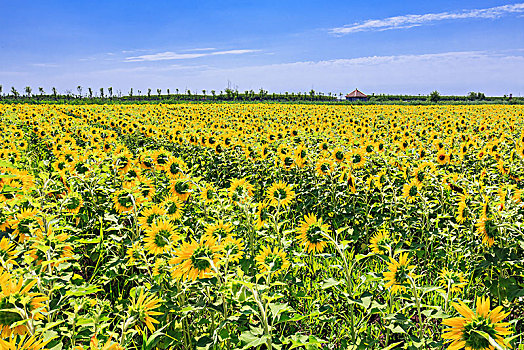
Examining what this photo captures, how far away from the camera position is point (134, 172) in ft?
13.4

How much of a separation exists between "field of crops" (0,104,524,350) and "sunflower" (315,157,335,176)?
0.06m

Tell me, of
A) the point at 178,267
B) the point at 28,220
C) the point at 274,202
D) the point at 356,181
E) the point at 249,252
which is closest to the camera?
the point at 178,267

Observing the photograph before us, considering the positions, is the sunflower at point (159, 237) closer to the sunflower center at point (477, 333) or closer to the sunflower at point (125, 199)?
the sunflower at point (125, 199)

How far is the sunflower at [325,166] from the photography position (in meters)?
4.60

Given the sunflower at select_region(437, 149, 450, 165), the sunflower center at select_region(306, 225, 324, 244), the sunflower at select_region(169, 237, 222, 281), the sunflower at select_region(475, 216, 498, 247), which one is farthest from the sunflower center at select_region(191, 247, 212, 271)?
the sunflower at select_region(437, 149, 450, 165)

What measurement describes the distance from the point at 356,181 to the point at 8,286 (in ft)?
12.9

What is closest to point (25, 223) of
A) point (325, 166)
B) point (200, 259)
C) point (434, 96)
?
point (200, 259)

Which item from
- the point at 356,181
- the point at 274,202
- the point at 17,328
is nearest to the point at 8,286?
the point at 17,328

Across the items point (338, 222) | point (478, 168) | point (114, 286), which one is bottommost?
point (114, 286)

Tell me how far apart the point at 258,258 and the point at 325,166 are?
2847 millimetres

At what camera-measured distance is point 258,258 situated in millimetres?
2201

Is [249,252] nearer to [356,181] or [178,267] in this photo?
[178,267]

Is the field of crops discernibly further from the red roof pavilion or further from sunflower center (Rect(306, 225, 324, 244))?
the red roof pavilion

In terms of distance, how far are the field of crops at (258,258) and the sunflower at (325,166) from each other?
6cm
